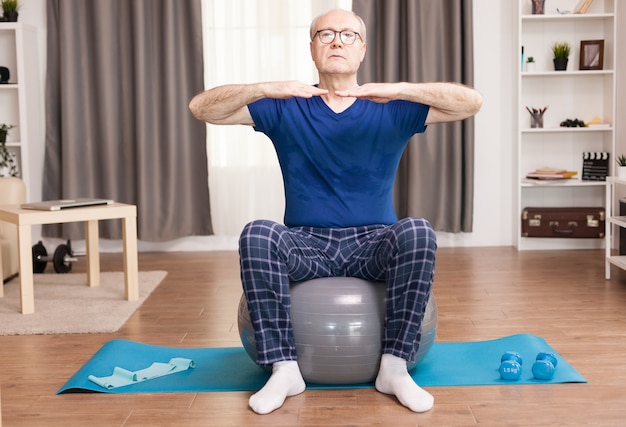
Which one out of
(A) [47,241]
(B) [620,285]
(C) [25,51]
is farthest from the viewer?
(A) [47,241]

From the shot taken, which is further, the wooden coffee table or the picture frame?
the picture frame

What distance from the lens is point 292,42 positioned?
5.10m

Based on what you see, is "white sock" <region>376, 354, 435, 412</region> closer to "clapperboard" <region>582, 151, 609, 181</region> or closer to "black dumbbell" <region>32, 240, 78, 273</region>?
"black dumbbell" <region>32, 240, 78, 273</region>

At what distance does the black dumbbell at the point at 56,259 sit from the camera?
4.42 meters

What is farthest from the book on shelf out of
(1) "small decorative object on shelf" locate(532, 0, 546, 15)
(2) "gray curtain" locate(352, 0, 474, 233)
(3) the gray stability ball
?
(3) the gray stability ball

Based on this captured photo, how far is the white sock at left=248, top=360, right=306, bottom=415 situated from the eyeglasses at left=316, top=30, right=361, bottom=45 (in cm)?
97

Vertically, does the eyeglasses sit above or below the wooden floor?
above

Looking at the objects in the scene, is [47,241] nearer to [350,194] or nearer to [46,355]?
[46,355]

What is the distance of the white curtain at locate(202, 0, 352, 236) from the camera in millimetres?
5086

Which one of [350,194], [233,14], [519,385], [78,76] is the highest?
[233,14]

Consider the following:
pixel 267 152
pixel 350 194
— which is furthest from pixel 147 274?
pixel 350 194

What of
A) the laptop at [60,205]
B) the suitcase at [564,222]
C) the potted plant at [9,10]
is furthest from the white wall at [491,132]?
the laptop at [60,205]

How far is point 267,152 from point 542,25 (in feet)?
6.02

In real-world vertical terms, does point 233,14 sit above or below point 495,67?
above
